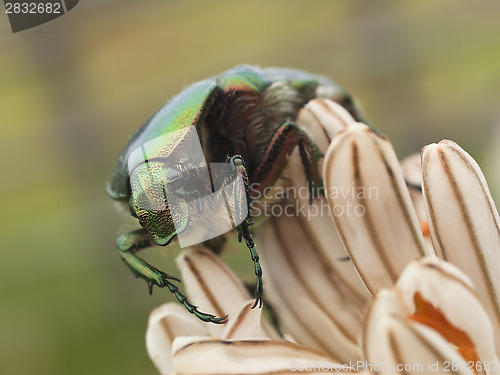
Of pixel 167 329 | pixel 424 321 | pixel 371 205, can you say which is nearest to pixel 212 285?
pixel 167 329

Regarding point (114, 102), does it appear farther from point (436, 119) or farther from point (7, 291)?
point (436, 119)

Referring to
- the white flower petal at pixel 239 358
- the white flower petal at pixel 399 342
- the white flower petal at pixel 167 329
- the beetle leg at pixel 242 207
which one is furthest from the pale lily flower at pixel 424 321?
the white flower petal at pixel 167 329

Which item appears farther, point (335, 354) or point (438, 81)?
point (438, 81)

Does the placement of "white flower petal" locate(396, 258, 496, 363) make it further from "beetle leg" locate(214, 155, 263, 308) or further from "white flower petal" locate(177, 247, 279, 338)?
"white flower petal" locate(177, 247, 279, 338)

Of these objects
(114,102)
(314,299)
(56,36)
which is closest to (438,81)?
(114,102)

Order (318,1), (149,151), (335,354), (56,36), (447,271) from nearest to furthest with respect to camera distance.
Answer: (447,271) < (149,151) < (335,354) < (56,36) < (318,1)

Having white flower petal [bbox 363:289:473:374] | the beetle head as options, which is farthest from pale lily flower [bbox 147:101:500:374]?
the beetle head

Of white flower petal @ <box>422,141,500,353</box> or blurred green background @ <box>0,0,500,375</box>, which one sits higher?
white flower petal @ <box>422,141,500,353</box>
